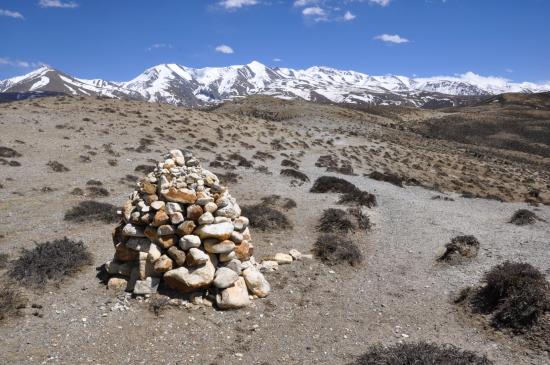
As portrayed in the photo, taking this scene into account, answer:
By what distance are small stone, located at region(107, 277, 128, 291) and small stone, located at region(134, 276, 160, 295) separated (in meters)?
0.62

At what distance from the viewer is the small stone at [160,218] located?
33.0 ft

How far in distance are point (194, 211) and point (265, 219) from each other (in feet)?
21.2

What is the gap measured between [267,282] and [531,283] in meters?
6.44

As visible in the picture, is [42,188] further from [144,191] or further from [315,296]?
[315,296]

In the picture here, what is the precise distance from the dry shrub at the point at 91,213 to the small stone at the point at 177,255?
7023 millimetres

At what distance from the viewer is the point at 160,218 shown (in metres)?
10.0

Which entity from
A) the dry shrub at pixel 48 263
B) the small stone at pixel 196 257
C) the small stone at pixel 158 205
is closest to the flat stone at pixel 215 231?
the small stone at pixel 196 257

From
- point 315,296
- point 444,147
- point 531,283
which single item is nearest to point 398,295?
point 315,296

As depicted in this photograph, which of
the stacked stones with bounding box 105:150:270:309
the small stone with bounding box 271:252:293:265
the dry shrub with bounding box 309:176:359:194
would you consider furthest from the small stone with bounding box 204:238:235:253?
the dry shrub with bounding box 309:176:359:194

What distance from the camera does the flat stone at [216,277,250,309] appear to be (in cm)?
971

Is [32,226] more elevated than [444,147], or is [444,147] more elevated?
[444,147]

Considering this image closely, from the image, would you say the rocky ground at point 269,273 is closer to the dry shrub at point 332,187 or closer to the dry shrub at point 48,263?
the dry shrub at point 48,263

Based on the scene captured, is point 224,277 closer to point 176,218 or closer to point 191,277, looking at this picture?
point 191,277

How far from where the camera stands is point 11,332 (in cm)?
841
